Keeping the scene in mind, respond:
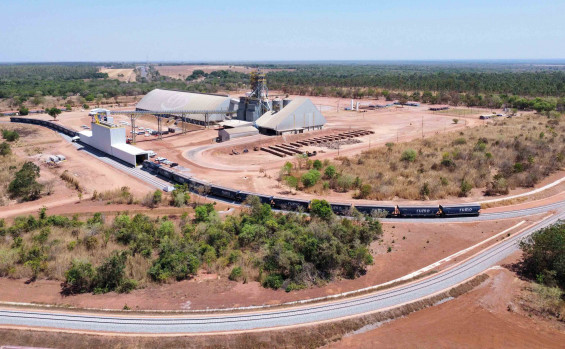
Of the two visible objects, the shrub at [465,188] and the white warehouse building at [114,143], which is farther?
the white warehouse building at [114,143]

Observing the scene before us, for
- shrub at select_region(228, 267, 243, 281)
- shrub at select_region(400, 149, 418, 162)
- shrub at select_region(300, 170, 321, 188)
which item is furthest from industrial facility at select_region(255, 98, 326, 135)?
shrub at select_region(228, 267, 243, 281)

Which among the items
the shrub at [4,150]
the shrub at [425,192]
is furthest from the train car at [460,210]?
the shrub at [4,150]

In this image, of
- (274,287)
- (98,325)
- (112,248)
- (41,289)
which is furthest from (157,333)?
(112,248)

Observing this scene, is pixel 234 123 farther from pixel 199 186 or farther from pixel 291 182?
pixel 291 182

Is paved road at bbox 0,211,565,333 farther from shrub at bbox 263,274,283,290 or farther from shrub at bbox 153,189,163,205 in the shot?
shrub at bbox 153,189,163,205

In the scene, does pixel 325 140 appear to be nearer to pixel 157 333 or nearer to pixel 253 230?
pixel 253 230

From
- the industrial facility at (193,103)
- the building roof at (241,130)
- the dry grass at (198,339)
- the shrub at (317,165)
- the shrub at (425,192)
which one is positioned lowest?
the dry grass at (198,339)

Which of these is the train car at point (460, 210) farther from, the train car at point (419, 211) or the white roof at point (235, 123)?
the white roof at point (235, 123)
